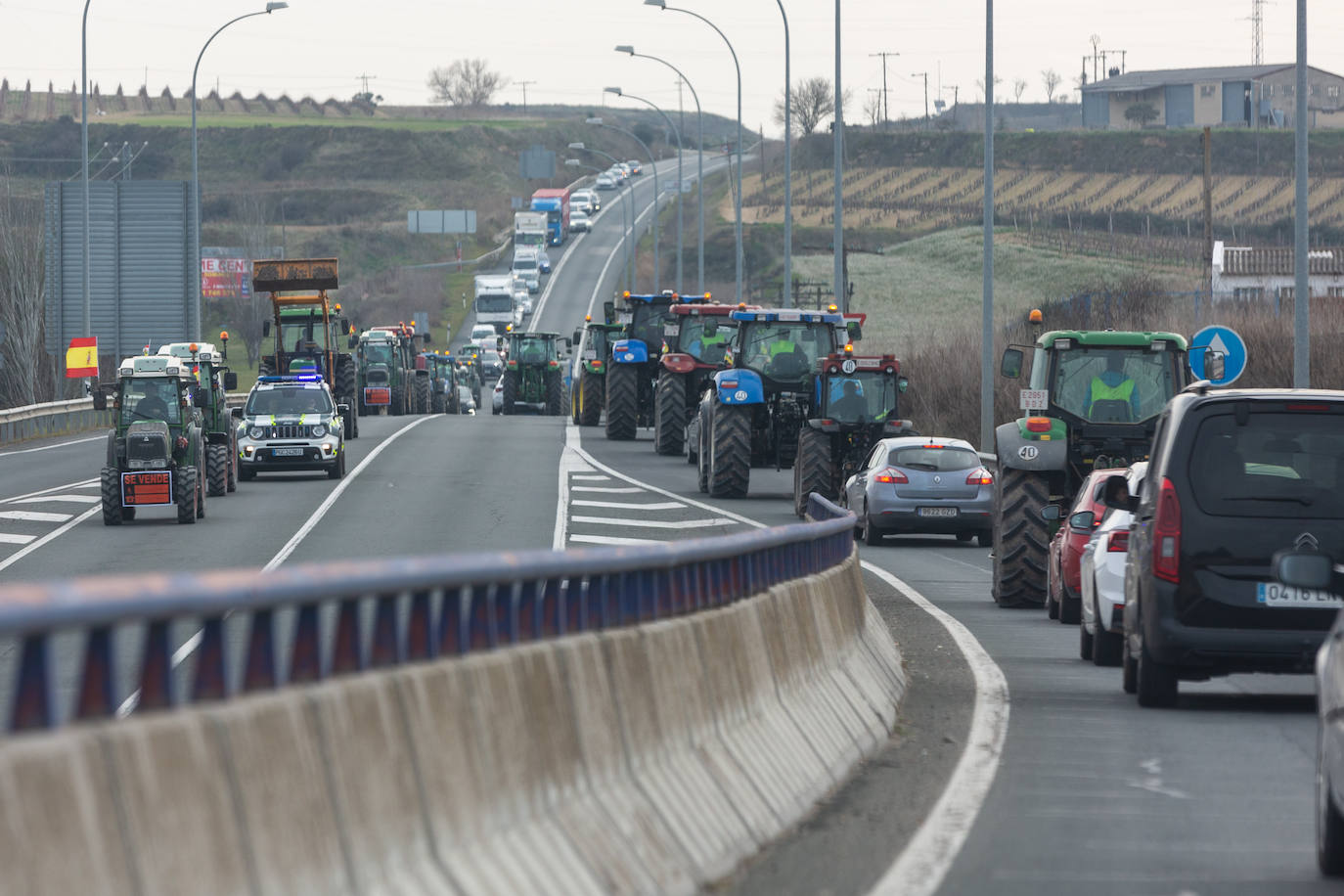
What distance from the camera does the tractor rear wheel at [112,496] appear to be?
31797 millimetres

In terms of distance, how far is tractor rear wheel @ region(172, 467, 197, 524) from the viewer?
31578 millimetres

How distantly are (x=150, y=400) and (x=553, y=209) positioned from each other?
112865 mm

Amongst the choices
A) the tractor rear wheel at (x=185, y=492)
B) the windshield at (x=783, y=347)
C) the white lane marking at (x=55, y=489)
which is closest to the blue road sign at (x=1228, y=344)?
the windshield at (x=783, y=347)

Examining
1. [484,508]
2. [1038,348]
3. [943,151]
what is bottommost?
[484,508]

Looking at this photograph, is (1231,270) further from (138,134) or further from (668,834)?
(138,134)

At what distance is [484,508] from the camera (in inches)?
1331

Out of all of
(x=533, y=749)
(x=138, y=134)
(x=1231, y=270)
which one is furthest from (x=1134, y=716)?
(x=138, y=134)

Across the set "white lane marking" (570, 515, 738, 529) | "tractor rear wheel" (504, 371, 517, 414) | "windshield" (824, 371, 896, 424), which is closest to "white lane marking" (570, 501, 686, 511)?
"white lane marking" (570, 515, 738, 529)

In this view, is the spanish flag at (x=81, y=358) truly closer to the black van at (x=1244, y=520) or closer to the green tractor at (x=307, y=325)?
the green tractor at (x=307, y=325)

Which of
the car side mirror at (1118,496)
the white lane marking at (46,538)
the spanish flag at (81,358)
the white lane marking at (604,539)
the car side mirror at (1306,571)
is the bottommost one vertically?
the white lane marking at (46,538)

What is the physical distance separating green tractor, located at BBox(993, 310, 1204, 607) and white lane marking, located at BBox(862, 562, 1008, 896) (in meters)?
6.44

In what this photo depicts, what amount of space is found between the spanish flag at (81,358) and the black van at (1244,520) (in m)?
46.5

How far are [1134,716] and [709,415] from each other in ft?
74.8

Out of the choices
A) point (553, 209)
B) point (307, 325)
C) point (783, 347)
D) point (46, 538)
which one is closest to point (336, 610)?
point (46, 538)
